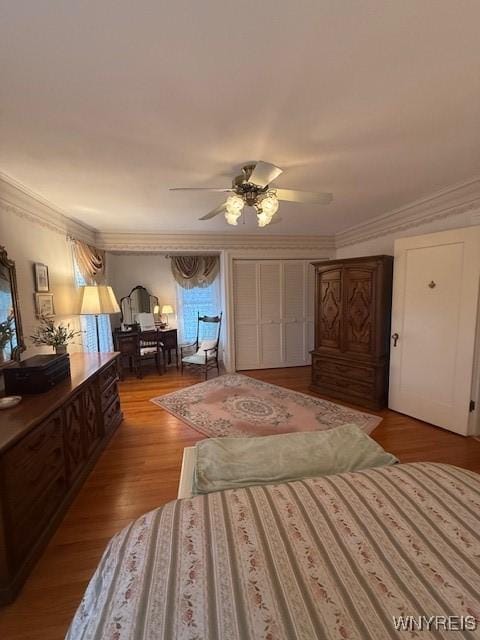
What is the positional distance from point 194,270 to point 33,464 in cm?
416

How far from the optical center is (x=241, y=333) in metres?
4.79

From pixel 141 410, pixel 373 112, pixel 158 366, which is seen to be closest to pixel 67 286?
pixel 141 410

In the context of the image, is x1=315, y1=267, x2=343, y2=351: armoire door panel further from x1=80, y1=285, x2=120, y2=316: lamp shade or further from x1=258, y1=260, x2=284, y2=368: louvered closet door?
x1=80, y1=285, x2=120, y2=316: lamp shade

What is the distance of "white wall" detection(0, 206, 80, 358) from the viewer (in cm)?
223

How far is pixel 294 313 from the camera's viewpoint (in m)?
4.89

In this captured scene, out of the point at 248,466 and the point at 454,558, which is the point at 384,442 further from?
the point at 454,558

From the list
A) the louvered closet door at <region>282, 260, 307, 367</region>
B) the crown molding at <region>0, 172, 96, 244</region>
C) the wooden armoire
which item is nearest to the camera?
the crown molding at <region>0, 172, 96, 244</region>

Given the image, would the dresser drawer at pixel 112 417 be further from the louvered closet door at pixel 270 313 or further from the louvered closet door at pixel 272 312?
the louvered closet door at pixel 270 313

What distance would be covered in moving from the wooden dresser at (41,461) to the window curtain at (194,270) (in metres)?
3.05

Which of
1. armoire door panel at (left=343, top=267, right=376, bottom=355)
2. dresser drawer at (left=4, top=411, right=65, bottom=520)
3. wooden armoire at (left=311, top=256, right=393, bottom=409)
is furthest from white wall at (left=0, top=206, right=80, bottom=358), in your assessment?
armoire door panel at (left=343, top=267, right=376, bottom=355)

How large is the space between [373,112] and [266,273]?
3273 millimetres

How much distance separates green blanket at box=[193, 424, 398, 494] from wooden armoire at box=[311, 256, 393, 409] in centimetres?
181

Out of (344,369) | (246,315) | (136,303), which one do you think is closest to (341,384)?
(344,369)

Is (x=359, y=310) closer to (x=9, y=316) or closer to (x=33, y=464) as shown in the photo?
(x=33, y=464)
